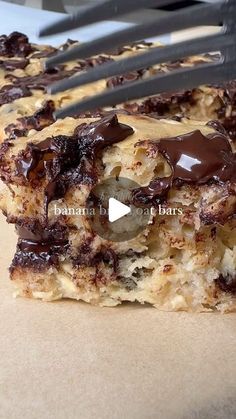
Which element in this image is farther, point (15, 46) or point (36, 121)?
point (15, 46)

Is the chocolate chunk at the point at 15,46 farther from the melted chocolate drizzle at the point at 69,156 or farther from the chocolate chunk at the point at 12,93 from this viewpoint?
the melted chocolate drizzle at the point at 69,156

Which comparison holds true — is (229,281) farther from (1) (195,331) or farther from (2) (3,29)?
(2) (3,29)

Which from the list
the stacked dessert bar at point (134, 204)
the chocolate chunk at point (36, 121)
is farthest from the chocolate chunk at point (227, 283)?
the chocolate chunk at point (36, 121)

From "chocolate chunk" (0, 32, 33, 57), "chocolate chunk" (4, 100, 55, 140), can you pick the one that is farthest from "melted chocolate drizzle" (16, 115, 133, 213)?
"chocolate chunk" (0, 32, 33, 57)

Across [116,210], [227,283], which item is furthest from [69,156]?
[227,283]

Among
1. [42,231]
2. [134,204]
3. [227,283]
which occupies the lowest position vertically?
[227,283]

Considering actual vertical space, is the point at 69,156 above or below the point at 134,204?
above

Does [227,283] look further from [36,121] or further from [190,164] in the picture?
[36,121]
